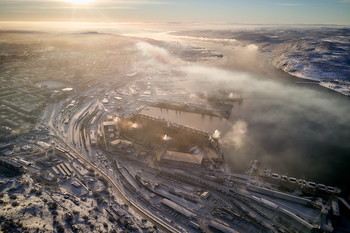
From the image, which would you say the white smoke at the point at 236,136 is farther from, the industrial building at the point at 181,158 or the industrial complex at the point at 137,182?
the industrial building at the point at 181,158

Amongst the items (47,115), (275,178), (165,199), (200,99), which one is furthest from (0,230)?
(200,99)

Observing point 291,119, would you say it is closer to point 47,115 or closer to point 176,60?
point 47,115

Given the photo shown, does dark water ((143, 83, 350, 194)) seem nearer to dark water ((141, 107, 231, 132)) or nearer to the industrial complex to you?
dark water ((141, 107, 231, 132))

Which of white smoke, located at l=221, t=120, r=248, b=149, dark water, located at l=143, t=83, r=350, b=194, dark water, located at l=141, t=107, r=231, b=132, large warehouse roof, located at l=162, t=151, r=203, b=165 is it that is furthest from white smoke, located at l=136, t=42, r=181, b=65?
large warehouse roof, located at l=162, t=151, r=203, b=165

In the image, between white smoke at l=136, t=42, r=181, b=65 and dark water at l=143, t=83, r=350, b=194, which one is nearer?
dark water at l=143, t=83, r=350, b=194

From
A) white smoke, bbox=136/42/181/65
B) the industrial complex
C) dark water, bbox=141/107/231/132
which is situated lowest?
the industrial complex

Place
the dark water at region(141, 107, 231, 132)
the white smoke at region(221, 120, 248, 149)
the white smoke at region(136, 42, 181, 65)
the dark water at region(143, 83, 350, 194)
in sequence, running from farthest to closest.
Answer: the white smoke at region(136, 42, 181, 65) → the dark water at region(141, 107, 231, 132) → the white smoke at region(221, 120, 248, 149) → the dark water at region(143, 83, 350, 194)

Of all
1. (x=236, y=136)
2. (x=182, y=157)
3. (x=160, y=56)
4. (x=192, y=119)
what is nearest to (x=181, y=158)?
(x=182, y=157)
